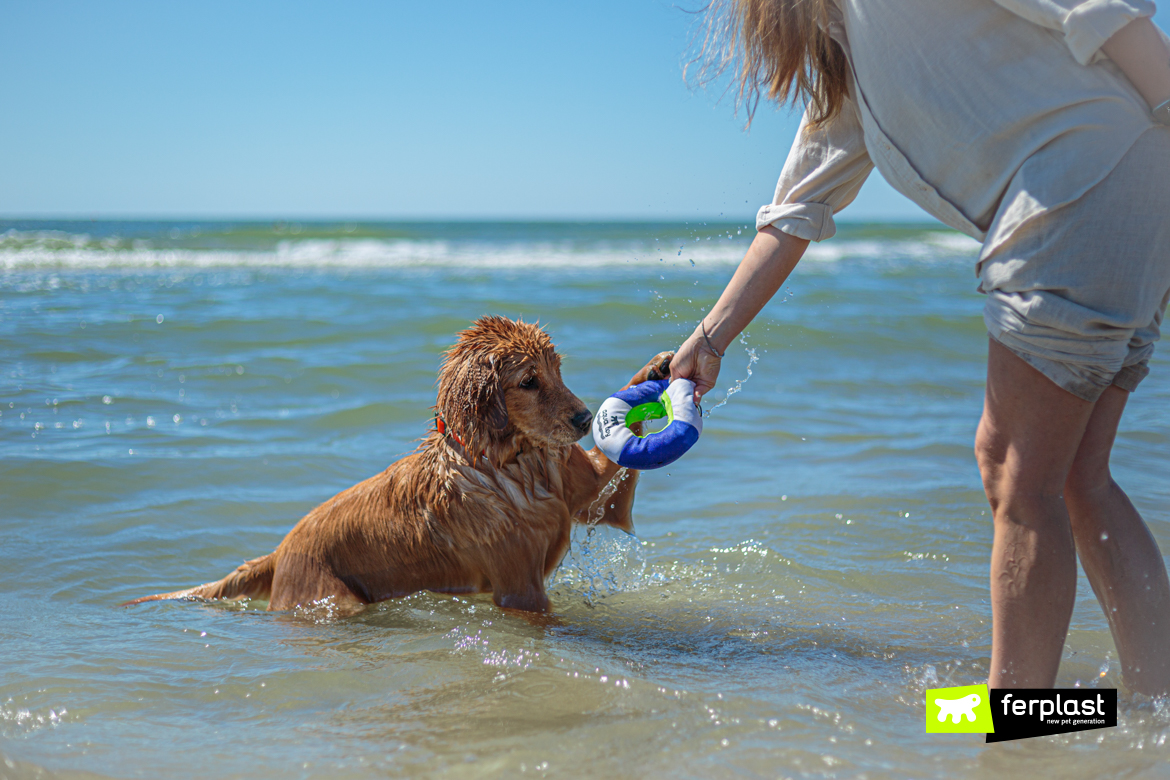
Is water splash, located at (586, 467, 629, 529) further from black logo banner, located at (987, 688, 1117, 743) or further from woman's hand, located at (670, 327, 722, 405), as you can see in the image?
black logo banner, located at (987, 688, 1117, 743)

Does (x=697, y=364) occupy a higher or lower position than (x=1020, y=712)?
higher

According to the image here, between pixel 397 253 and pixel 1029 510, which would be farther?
pixel 397 253

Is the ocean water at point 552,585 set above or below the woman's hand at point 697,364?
below

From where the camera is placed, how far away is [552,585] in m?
4.30

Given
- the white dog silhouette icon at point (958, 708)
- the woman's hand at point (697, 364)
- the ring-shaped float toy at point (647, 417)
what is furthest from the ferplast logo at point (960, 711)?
the woman's hand at point (697, 364)

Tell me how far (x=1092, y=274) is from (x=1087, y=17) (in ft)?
1.89

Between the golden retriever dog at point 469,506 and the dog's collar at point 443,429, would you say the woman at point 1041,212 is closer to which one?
the golden retriever dog at point 469,506

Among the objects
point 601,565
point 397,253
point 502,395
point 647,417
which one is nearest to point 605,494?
point 647,417

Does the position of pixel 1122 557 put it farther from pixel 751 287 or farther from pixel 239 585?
pixel 239 585

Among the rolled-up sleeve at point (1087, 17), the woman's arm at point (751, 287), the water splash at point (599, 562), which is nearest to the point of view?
the rolled-up sleeve at point (1087, 17)

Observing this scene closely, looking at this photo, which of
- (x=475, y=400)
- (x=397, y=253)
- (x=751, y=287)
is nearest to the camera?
(x=751, y=287)

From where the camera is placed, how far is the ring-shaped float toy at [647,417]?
3244mm

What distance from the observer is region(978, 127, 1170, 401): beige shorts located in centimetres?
200

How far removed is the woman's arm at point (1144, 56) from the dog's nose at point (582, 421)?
226 centimetres
